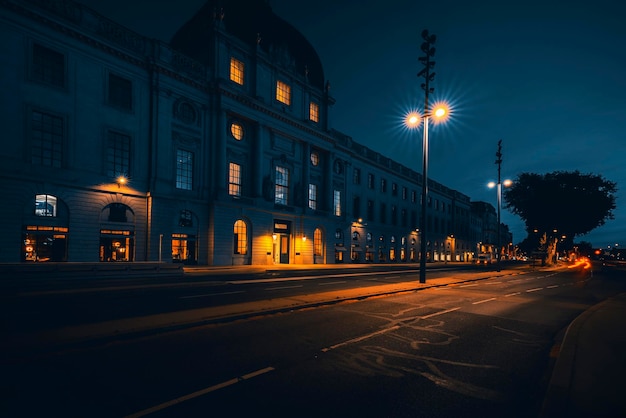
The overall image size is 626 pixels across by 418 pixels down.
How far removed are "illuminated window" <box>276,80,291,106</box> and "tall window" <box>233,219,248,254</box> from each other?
16.1 meters

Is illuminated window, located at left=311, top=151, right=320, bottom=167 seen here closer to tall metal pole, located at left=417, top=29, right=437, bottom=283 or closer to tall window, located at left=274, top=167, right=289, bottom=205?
tall window, located at left=274, top=167, right=289, bottom=205

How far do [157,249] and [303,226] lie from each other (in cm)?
1774

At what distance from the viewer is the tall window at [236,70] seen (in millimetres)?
33575

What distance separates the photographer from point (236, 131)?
34.0 m

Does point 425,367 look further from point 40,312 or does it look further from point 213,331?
point 40,312

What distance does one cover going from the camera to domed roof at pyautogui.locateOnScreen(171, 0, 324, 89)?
1309 inches

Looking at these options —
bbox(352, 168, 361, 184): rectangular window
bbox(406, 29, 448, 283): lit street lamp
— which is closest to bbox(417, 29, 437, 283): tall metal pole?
bbox(406, 29, 448, 283): lit street lamp

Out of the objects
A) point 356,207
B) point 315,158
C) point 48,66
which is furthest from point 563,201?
point 48,66

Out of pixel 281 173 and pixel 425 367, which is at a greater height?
pixel 281 173

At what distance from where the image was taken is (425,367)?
5977 millimetres

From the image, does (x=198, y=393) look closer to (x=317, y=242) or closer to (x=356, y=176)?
(x=317, y=242)

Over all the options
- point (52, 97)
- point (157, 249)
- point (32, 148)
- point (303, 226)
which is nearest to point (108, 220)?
point (157, 249)

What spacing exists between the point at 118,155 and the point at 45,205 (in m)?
6.23

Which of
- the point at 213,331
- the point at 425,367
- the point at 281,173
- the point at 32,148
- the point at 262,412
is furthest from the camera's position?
the point at 281,173
